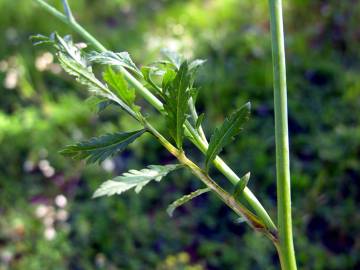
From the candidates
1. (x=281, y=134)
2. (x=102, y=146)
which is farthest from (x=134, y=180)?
(x=281, y=134)

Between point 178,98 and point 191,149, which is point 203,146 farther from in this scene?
point 191,149

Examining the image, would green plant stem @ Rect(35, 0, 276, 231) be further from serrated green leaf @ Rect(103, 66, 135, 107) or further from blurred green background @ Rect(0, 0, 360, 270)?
blurred green background @ Rect(0, 0, 360, 270)

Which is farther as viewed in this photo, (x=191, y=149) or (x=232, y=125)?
(x=191, y=149)

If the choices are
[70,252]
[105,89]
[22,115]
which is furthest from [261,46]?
[105,89]

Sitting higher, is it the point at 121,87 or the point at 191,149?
the point at 121,87


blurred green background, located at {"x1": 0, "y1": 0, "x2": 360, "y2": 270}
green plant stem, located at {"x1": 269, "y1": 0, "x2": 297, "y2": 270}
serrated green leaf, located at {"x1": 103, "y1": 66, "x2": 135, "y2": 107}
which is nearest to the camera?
green plant stem, located at {"x1": 269, "y1": 0, "x2": 297, "y2": 270}

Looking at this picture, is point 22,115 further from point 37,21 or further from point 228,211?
point 228,211

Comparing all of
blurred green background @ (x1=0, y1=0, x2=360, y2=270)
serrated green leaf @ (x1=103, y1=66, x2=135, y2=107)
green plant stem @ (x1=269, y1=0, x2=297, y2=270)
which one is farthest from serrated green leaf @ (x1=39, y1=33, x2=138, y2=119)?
blurred green background @ (x1=0, y1=0, x2=360, y2=270)
